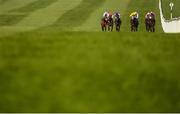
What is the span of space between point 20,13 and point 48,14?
3140mm

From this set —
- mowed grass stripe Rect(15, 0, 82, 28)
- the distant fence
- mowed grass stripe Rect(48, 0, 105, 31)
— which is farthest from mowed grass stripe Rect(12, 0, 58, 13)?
the distant fence

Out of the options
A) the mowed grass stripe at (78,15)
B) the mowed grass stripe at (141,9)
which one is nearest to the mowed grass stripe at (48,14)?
the mowed grass stripe at (78,15)

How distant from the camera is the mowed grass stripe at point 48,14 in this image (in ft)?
177

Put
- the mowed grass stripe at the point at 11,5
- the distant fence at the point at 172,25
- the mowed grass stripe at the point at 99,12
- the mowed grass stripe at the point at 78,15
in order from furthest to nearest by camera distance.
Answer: the mowed grass stripe at the point at 11,5 < the mowed grass stripe at the point at 78,15 < the mowed grass stripe at the point at 99,12 < the distant fence at the point at 172,25

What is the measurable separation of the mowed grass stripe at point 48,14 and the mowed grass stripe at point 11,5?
350cm

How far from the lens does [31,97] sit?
1218cm

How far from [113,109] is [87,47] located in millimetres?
6115

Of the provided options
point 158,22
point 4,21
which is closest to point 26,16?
point 4,21

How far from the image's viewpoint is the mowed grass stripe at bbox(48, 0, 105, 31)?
53.7 metres

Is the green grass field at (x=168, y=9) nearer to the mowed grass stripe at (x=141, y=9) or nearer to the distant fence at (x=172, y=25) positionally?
the mowed grass stripe at (x=141, y=9)

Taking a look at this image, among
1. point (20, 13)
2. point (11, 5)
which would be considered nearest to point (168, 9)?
point (20, 13)

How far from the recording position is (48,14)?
2362 inches

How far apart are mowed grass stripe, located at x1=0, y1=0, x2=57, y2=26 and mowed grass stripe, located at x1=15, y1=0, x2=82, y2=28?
764 millimetres

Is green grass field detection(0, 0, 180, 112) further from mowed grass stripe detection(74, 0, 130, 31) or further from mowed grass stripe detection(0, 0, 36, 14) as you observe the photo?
mowed grass stripe detection(0, 0, 36, 14)
